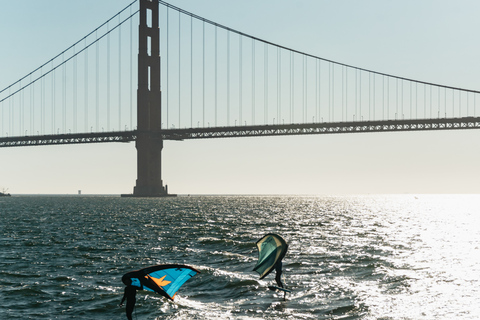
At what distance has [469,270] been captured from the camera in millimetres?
26922

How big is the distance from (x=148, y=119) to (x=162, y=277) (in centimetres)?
12205

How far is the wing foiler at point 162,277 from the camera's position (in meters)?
15.0

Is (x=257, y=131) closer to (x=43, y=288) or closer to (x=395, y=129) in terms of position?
(x=395, y=129)

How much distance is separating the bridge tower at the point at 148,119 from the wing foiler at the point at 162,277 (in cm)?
11702

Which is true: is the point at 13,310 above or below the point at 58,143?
below

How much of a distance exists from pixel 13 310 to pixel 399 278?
14.2 meters

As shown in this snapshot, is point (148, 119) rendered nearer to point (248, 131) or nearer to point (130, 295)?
point (248, 131)

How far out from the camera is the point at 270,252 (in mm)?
21125

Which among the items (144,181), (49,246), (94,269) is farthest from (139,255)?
(144,181)

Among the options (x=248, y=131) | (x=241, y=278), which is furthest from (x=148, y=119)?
(x=241, y=278)

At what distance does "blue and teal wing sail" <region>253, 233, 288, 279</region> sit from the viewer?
20422mm

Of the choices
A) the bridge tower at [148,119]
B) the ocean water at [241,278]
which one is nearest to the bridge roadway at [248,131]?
the bridge tower at [148,119]

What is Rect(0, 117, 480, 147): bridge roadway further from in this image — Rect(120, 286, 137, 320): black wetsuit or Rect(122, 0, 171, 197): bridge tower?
Rect(120, 286, 137, 320): black wetsuit

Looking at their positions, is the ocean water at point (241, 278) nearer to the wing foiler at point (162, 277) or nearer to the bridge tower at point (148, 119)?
the wing foiler at point (162, 277)
